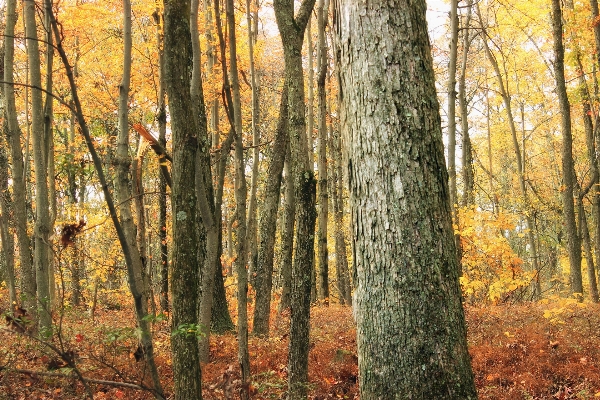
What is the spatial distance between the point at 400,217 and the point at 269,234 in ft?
26.0

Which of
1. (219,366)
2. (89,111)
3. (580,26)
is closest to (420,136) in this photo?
(219,366)

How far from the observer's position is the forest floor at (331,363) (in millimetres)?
5438

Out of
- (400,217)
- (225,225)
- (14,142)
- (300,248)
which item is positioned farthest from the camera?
(225,225)

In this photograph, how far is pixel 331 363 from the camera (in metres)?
6.88

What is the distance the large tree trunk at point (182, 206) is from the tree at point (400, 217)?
1.85m

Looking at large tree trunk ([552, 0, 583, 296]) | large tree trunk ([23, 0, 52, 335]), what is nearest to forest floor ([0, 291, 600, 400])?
large tree trunk ([23, 0, 52, 335])

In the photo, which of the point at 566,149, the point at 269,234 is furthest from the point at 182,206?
the point at 566,149

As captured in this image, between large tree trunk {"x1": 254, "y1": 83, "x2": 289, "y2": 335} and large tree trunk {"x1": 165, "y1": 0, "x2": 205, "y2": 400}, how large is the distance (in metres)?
5.26

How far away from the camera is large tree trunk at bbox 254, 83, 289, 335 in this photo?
31.7ft

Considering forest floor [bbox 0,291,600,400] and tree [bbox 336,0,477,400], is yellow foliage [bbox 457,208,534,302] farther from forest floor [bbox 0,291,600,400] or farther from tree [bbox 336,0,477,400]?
tree [bbox 336,0,477,400]

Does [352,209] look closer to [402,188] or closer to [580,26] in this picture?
[402,188]

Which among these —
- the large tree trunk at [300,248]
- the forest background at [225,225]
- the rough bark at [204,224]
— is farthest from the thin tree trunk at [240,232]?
the large tree trunk at [300,248]

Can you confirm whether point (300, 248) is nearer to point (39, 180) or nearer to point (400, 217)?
point (400, 217)

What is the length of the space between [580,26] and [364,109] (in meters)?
12.2
